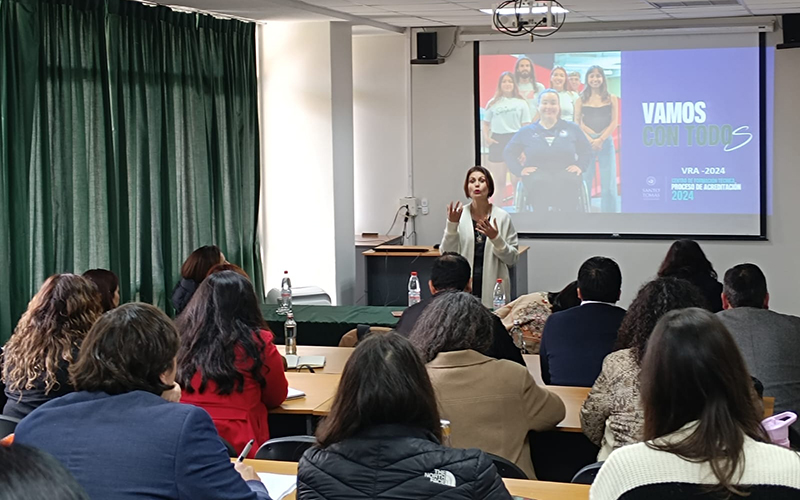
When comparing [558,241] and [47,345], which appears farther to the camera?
[558,241]

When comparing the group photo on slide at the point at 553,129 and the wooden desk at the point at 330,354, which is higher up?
the group photo on slide at the point at 553,129

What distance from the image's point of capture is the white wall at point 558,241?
822 centimetres

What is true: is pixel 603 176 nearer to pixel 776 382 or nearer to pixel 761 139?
pixel 761 139

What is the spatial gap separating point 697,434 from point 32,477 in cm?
153

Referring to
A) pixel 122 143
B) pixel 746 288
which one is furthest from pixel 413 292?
pixel 746 288

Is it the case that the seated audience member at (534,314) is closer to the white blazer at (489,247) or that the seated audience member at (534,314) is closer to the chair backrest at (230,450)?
the white blazer at (489,247)

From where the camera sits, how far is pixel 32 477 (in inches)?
30.4

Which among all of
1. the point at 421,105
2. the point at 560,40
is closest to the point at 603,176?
the point at 560,40

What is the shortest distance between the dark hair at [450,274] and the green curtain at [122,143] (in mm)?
2414

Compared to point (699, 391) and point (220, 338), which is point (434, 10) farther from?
point (699, 391)

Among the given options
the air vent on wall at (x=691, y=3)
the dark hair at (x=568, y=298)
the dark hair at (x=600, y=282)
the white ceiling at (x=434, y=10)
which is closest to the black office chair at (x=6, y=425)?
the dark hair at (x=600, y=282)

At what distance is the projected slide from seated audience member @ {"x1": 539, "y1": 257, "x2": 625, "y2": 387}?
4.79 metres

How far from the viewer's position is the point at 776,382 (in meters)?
3.59

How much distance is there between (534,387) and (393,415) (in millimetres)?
1118
